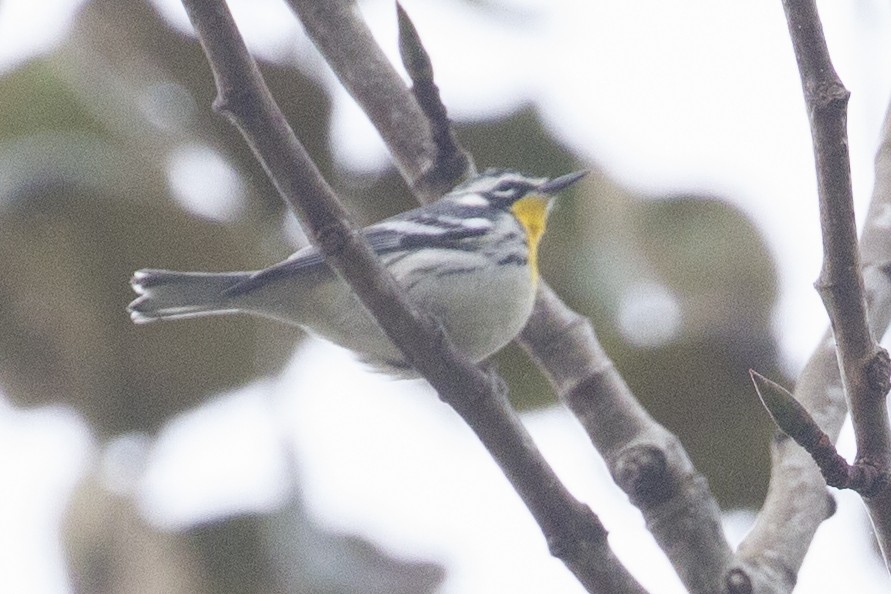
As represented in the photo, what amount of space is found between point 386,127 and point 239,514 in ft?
7.86

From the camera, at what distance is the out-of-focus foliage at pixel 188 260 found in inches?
187

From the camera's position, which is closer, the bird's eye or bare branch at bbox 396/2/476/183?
bare branch at bbox 396/2/476/183

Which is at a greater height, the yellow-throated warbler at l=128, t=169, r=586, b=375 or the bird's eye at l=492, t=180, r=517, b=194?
the yellow-throated warbler at l=128, t=169, r=586, b=375

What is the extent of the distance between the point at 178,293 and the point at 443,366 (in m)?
1.28

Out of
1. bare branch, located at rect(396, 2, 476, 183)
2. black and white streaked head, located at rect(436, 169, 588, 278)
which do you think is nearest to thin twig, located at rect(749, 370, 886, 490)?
bare branch, located at rect(396, 2, 476, 183)

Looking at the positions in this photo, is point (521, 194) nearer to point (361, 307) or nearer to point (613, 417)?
point (361, 307)

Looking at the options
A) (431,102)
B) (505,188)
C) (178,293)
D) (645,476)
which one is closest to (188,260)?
(505,188)

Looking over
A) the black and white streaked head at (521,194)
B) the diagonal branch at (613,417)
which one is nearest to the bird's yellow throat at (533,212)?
the black and white streaked head at (521,194)

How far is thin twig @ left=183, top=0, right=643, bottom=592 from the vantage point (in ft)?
5.74

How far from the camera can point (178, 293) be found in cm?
304

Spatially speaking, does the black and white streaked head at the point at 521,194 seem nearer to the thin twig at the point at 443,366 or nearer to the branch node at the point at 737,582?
the branch node at the point at 737,582

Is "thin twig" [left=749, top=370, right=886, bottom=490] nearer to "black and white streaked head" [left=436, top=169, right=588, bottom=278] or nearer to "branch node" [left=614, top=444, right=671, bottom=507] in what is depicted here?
"branch node" [left=614, top=444, right=671, bottom=507]

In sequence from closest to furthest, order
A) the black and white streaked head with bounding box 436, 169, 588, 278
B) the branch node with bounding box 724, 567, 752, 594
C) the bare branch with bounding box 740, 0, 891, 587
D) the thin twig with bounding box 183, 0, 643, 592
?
1. the bare branch with bounding box 740, 0, 891, 587
2. the thin twig with bounding box 183, 0, 643, 592
3. the branch node with bounding box 724, 567, 752, 594
4. the black and white streaked head with bounding box 436, 169, 588, 278

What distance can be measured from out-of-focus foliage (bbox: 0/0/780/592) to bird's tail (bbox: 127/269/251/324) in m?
1.83
